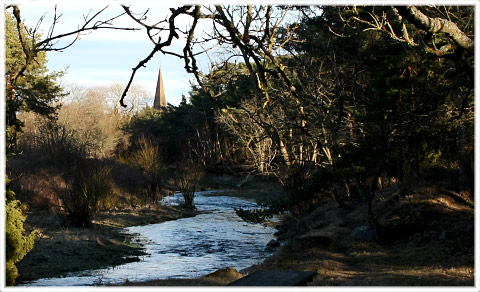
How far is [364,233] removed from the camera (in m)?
12.2

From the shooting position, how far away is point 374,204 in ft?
50.8

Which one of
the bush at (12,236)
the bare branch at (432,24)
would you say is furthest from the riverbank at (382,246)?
the bare branch at (432,24)

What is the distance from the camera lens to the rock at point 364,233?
12062 millimetres

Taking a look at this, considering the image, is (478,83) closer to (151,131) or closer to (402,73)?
(402,73)

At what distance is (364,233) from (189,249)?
573 cm

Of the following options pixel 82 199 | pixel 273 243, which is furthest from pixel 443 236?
pixel 82 199

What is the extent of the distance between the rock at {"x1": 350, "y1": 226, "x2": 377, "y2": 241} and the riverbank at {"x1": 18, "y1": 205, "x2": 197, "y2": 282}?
587cm

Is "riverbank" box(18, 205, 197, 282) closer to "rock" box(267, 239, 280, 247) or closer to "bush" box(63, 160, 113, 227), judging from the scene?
"bush" box(63, 160, 113, 227)

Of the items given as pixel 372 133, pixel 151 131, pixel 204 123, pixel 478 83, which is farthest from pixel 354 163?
pixel 151 131

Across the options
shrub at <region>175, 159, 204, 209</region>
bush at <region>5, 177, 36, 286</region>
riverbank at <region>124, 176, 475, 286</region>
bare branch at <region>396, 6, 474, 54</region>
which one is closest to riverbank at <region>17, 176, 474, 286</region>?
riverbank at <region>124, 176, 475, 286</region>

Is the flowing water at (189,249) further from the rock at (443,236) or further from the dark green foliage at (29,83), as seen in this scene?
the dark green foliage at (29,83)

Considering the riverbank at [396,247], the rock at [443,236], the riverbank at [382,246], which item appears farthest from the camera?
the rock at [443,236]

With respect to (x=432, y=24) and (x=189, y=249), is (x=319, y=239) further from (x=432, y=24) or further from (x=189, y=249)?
(x=432, y=24)

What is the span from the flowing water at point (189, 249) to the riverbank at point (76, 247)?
44 centimetres
